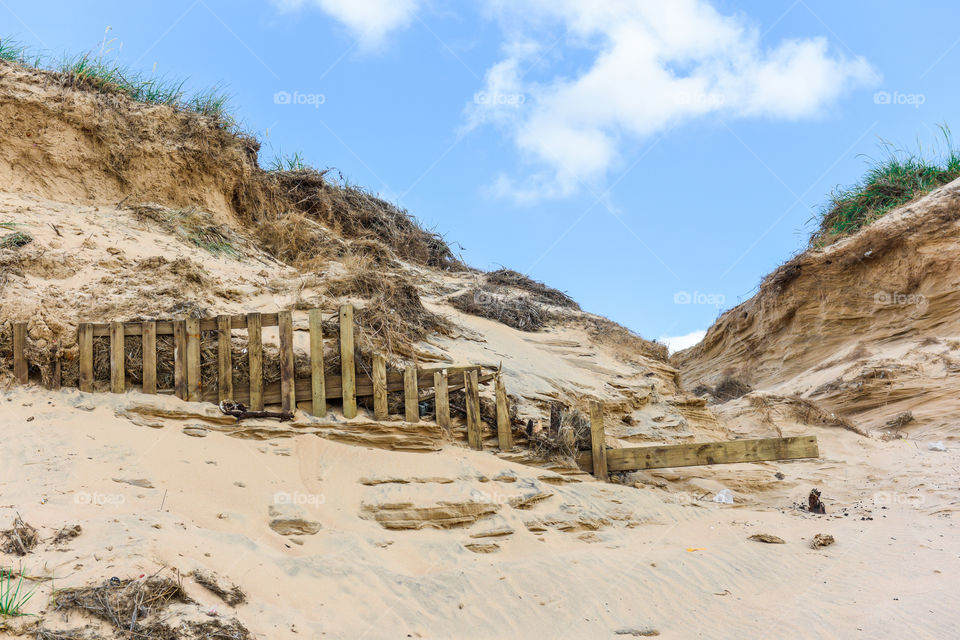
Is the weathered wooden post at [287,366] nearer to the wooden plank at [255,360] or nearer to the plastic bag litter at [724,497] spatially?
the wooden plank at [255,360]

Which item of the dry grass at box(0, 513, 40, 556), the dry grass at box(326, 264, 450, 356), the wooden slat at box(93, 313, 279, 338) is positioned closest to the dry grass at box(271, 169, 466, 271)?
the dry grass at box(326, 264, 450, 356)

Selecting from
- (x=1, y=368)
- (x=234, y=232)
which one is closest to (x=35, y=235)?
(x=1, y=368)

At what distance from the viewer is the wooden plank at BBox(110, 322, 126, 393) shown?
5.82m

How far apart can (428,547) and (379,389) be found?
67.7 inches

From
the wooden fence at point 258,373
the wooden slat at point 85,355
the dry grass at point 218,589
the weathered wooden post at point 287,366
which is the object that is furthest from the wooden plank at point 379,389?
the dry grass at point 218,589

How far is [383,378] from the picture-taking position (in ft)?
21.3

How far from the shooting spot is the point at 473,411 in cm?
688

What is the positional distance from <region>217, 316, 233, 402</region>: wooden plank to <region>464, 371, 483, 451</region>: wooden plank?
2.13 metres

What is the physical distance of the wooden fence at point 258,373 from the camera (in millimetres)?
5845

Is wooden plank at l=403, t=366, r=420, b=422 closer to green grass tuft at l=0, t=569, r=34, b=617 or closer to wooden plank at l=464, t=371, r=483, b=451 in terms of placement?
wooden plank at l=464, t=371, r=483, b=451

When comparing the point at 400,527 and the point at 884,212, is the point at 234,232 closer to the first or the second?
the point at 400,527

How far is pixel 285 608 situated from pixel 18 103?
311 inches

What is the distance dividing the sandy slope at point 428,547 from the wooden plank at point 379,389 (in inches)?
16.0

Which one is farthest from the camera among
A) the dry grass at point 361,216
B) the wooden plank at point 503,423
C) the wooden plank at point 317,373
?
the dry grass at point 361,216
